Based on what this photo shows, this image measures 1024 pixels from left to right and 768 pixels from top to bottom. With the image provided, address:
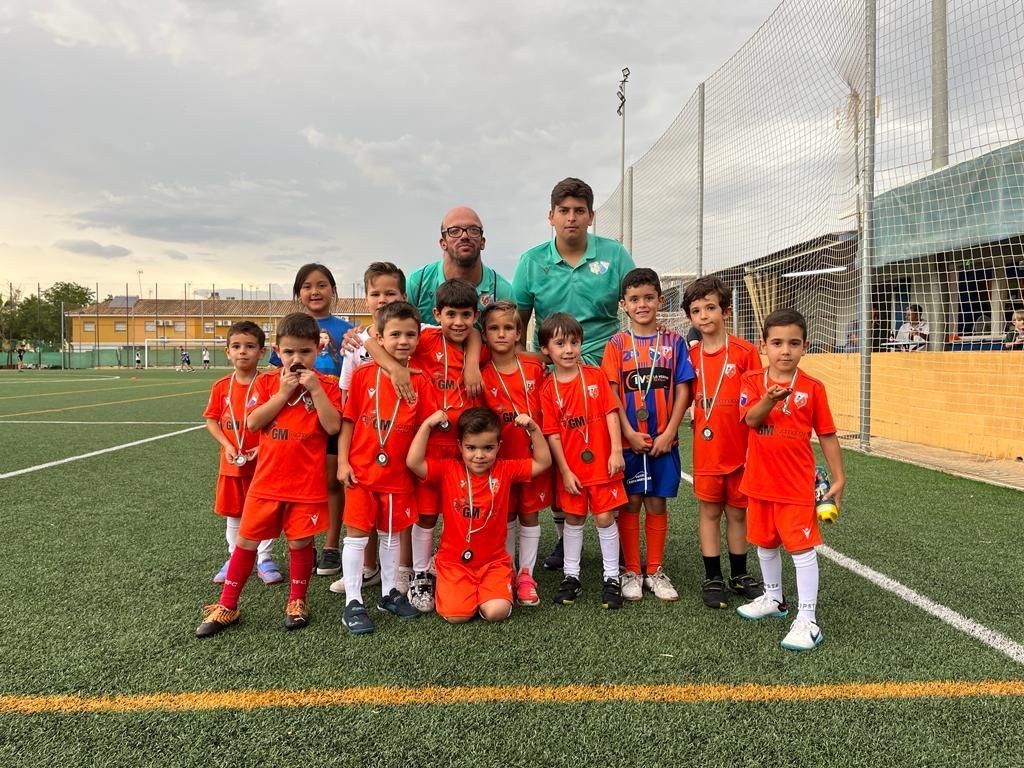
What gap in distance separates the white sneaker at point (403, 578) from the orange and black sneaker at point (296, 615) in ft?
1.51

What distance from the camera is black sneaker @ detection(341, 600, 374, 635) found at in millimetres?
2758

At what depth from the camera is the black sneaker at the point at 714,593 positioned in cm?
304

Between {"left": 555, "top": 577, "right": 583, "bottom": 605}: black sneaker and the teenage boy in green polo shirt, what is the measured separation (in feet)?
3.99

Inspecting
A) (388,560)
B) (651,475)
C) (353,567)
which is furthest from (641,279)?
(353,567)

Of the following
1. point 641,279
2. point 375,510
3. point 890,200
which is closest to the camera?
point 375,510

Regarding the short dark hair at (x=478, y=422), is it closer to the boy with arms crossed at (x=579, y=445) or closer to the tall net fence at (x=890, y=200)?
the boy with arms crossed at (x=579, y=445)

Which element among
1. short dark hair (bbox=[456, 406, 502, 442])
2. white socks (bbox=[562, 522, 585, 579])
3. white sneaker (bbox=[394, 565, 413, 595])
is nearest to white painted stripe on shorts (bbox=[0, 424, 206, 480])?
white sneaker (bbox=[394, 565, 413, 595])

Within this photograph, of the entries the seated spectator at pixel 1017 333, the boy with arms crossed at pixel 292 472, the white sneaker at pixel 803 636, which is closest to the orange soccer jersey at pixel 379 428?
the boy with arms crossed at pixel 292 472

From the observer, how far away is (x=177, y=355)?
178 feet

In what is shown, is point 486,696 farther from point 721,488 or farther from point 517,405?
point 721,488

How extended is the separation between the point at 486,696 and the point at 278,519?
1345 mm

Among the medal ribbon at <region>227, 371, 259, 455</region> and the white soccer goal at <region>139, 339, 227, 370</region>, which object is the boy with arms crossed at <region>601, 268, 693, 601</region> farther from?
the white soccer goal at <region>139, 339, 227, 370</region>

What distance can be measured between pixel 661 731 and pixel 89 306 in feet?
268

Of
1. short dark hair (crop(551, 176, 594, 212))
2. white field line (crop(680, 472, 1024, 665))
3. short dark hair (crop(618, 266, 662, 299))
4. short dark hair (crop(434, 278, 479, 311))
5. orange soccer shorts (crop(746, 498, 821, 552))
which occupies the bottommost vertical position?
white field line (crop(680, 472, 1024, 665))
